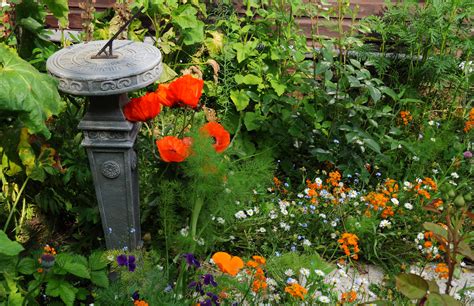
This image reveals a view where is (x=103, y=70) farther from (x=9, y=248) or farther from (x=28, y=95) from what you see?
(x=9, y=248)

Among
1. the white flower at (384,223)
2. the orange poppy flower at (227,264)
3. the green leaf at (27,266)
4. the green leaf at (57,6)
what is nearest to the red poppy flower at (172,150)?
the orange poppy flower at (227,264)

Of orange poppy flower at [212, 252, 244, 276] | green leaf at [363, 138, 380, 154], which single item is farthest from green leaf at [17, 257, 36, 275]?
green leaf at [363, 138, 380, 154]

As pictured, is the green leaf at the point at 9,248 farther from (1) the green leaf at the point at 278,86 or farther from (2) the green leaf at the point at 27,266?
(1) the green leaf at the point at 278,86

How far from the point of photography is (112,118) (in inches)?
97.7

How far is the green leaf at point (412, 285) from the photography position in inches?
69.5

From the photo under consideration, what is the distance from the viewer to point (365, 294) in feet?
9.00

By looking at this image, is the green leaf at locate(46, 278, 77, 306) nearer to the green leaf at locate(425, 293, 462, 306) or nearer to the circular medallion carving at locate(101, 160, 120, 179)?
the circular medallion carving at locate(101, 160, 120, 179)

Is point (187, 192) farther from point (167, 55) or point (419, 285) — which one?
point (167, 55)

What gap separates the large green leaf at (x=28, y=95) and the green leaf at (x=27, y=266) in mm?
576

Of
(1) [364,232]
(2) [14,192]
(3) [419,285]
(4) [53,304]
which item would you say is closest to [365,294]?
(1) [364,232]

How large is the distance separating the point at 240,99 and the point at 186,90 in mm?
1379

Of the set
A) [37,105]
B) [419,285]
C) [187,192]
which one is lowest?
[187,192]

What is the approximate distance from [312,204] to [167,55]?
1.81 metres

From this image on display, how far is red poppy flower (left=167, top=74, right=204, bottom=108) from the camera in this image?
2.54 meters
